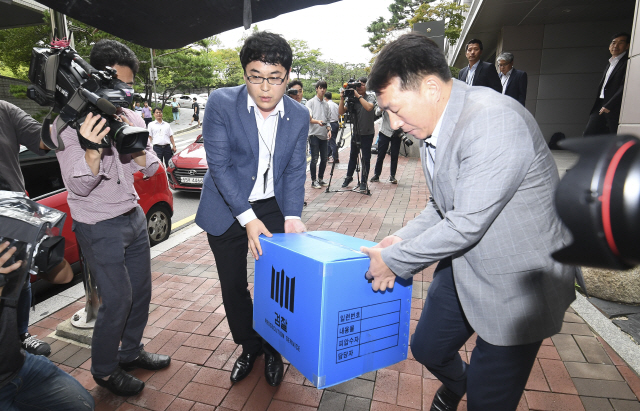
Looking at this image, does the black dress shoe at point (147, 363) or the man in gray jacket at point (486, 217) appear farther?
the black dress shoe at point (147, 363)

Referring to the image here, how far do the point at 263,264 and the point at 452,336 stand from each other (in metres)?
1.00

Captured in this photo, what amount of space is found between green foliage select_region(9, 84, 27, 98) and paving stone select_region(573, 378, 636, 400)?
16167mm

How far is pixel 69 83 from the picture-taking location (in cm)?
180

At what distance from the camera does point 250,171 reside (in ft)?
7.52

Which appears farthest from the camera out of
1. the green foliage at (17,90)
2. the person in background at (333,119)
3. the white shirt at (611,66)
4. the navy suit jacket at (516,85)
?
the green foliage at (17,90)

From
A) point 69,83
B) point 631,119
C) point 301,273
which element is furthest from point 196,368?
point 631,119

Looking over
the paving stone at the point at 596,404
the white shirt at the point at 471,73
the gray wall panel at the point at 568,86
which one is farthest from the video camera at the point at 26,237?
the gray wall panel at the point at 568,86

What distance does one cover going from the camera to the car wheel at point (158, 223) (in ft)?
16.3

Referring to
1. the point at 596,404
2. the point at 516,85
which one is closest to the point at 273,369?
the point at 596,404

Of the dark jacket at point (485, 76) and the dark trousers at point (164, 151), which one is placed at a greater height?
the dark jacket at point (485, 76)

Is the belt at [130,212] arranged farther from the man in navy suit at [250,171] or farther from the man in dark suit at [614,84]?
the man in dark suit at [614,84]

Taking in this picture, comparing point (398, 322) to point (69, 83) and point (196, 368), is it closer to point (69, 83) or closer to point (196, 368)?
point (196, 368)

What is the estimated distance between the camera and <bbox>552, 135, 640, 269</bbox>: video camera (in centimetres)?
60

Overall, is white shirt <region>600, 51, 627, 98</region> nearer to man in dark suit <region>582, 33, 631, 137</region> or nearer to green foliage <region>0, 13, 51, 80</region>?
man in dark suit <region>582, 33, 631, 137</region>
